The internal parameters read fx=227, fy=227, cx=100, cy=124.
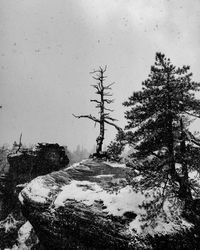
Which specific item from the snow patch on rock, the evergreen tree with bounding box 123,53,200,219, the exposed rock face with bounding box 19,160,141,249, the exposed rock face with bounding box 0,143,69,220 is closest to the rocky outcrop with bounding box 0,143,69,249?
the exposed rock face with bounding box 0,143,69,220

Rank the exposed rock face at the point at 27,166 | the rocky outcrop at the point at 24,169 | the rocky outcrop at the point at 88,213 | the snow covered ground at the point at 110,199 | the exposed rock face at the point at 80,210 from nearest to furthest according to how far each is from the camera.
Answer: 1. the snow covered ground at the point at 110,199
2. the rocky outcrop at the point at 88,213
3. the exposed rock face at the point at 80,210
4. the rocky outcrop at the point at 24,169
5. the exposed rock face at the point at 27,166

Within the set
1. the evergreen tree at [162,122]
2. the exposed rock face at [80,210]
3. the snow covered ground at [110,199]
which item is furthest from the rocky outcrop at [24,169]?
the evergreen tree at [162,122]

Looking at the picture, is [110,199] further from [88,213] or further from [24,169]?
[24,169]

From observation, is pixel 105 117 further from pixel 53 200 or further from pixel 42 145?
pixel 42 145

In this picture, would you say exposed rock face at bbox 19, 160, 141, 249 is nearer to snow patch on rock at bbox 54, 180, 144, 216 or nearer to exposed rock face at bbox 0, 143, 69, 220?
snow patch on rock at bbox 54, 180, 144, 216

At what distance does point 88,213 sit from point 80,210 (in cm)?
55

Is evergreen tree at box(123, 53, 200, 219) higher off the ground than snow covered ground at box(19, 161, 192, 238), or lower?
higher

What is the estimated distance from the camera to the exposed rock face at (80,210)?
1188 cm

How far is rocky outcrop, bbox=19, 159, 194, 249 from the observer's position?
1117 centimetres

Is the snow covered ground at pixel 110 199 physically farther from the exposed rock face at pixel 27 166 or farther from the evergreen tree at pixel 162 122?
the exposed rock face at pixel 27 166

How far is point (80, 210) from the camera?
1308 cm

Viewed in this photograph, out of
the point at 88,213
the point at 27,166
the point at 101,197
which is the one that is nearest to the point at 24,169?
the point at 27,166

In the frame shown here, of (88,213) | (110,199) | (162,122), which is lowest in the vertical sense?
(88,213)

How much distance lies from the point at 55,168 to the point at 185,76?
21.7 metres
